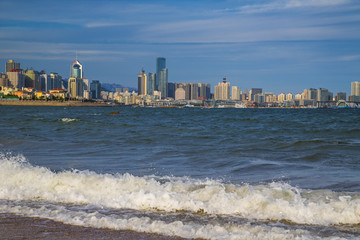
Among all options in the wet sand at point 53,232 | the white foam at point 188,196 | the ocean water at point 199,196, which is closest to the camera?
the wet sand at point 53,232

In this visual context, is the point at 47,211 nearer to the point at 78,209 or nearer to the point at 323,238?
the point at 78,209

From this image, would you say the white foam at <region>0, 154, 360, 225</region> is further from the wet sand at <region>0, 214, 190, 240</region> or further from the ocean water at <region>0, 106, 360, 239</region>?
the wet sand at <region>0, 214, 190, 240</region>

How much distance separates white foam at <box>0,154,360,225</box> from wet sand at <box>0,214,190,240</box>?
4.25 feet

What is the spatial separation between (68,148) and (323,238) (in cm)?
1265

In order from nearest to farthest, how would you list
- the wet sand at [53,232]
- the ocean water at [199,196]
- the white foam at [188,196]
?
the wet sand at [53,232]
the ocean water at [199,196]
the white foam at [188,196]

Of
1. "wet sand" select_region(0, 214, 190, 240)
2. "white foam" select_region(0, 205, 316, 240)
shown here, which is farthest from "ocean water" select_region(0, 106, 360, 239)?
"wet sand" select_region(0, 214, 190, 240)

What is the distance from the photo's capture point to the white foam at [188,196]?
639 cm

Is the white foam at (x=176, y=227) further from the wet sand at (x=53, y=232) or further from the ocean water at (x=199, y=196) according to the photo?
the wet sand at (x=53, y=232)

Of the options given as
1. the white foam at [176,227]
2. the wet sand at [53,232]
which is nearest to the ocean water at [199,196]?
the white foam at [176,227]

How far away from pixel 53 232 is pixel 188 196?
245 centimetres

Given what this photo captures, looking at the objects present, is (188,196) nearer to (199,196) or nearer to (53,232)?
(199,196)

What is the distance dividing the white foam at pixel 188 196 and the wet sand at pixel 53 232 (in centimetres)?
130

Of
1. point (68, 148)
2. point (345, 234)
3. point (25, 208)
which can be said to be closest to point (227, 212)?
point (345, 234)

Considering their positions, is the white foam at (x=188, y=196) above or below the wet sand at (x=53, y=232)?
above
